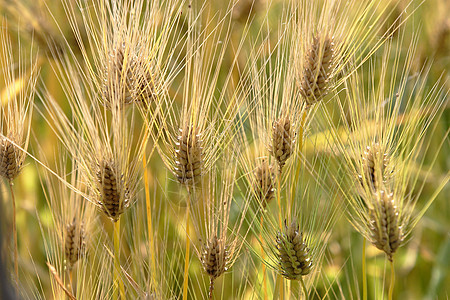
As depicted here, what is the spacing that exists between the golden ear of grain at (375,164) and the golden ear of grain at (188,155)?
0.46ft

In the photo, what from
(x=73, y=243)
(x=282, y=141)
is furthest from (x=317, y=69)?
(x=73, y=243)

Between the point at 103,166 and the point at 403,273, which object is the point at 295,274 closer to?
A: the point at 103,166

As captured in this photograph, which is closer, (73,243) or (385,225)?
(385,225)

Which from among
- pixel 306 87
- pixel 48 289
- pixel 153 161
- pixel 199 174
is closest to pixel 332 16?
pixel 306 87

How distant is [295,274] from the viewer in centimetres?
49

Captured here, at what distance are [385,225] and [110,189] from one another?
0.75 feet

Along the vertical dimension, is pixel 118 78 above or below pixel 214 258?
above

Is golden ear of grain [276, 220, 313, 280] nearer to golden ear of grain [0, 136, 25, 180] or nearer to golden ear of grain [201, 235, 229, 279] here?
golden ear of grain [201, 235, 229, 279]

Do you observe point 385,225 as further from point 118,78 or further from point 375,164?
point 118,78

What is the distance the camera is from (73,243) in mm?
583

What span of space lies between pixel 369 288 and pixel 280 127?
61 cm

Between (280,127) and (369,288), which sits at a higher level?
(280,127)

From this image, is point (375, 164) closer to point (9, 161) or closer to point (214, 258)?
point (214, 258)

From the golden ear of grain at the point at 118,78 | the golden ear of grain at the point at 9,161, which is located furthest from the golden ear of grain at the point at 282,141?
the golden ear of grain at the point at 9,161
